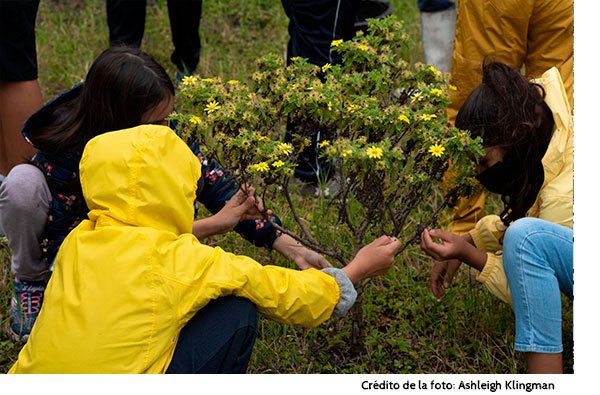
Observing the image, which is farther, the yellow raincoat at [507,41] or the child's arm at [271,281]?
the yellow raincoat at [507,41]

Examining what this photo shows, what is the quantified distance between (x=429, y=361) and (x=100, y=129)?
1262mm

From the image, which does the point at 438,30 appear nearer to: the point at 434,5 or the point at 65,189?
the point at 434,5

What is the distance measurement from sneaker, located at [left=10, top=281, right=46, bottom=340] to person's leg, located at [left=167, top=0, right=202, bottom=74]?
5.94ft

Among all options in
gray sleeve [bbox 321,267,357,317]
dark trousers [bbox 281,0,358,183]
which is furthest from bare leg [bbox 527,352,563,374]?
dark trousers [bbox 281,0,358,183]

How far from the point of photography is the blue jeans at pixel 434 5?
4227 millimetres

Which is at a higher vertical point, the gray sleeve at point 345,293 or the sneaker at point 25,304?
the gray sleeve at point 345,293

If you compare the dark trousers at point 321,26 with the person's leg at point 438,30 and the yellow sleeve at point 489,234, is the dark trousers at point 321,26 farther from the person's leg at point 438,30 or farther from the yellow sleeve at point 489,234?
the person's leg at point 438,30

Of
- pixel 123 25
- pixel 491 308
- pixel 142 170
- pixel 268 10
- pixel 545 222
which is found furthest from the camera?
pixel 268 10

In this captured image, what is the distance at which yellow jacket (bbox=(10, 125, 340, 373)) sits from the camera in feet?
6.70

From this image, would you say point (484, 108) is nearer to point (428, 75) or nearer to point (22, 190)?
point (428, 75)

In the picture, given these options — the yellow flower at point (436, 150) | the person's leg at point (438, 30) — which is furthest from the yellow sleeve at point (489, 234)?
the person's leg at point (438, 30)

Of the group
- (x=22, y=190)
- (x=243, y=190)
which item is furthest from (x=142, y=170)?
(x=22, y=190)

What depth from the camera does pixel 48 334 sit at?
2074 millimetres

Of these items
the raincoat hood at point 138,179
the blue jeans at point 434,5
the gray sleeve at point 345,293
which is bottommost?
the gray sleeve at point 345,293
